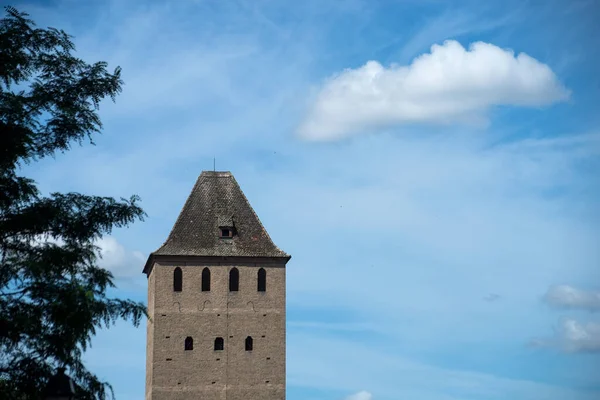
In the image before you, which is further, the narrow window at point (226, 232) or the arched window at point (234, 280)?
the narrow window at point (226, 232)

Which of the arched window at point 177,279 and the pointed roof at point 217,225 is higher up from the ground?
the pointed roof at point 217,225

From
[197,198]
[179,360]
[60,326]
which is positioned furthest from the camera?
[197,198]

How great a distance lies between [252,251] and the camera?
46531 millimetres

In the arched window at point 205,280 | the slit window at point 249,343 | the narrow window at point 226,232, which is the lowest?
the slit window at point 249,343

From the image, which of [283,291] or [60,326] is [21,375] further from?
[283,291]

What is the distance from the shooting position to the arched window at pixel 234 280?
46.1 metres

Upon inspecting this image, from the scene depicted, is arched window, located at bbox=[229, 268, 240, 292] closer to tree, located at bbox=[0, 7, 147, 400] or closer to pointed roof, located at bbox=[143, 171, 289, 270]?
pointed roof, located at bbox=[143, 171, 289, 270]

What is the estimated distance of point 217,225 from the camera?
154 ft

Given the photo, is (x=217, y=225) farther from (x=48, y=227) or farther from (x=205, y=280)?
(x=48, y=227)

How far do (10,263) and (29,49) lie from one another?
4.01 metres

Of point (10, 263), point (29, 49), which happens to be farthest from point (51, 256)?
point (29, 49)

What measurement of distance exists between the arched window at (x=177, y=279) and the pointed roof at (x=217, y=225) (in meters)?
0.75

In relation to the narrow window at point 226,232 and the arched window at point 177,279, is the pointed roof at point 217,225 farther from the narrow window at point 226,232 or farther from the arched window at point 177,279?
the arched window at point 177,279

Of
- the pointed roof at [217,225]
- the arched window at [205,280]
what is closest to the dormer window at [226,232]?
the pointed roof at [217,225]
